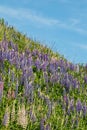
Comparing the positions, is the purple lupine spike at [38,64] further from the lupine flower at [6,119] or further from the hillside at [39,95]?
the lupine flower at [6,119]

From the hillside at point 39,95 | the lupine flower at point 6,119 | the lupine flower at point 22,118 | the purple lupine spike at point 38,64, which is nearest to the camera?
the lupine flower at point 6,119

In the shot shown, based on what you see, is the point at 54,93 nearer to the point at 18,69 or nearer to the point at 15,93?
the point at 18,69

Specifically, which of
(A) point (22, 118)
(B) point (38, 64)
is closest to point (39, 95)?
(A) point (22, 118)

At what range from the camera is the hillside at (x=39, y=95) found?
9.57 m

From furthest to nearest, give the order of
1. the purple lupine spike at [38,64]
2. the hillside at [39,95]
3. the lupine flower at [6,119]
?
the purple lupine spike at [38,64]
the hillside at [39,95]
the lupine flower at [6,119]

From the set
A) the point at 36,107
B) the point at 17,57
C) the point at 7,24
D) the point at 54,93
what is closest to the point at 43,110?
the point at 36,107

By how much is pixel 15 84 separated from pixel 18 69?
1470 mm

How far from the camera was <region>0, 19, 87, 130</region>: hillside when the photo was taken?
957cm

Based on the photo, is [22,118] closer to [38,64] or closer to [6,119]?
[6,119]

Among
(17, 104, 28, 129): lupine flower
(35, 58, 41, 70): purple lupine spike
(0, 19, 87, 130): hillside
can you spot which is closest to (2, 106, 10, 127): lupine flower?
(0, 19, 87, 130): hillside

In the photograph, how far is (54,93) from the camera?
12.8 meters

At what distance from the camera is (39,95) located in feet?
37.9

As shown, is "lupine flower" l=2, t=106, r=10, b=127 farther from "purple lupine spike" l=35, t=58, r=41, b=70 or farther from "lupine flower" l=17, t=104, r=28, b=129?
"purple lupine spike" l=35, t=58, r=41, b=70

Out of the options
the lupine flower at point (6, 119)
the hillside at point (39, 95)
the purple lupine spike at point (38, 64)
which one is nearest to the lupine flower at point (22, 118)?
the hillside at point (39, 95)
